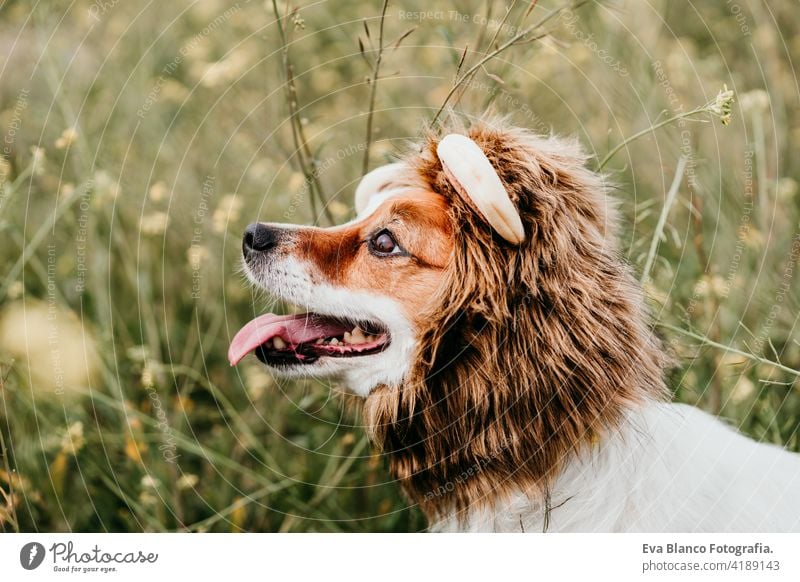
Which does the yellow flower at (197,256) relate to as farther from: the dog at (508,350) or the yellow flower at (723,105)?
the yellow flower at (723,105)

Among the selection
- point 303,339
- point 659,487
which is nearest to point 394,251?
point 303,339

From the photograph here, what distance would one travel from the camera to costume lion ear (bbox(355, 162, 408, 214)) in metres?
2.80

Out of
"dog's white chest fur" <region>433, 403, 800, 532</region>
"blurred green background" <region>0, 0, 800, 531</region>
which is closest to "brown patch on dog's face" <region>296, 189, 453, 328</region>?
"blurred green background" <region>0, 0, 800, 531</region>

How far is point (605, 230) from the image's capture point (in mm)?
2701

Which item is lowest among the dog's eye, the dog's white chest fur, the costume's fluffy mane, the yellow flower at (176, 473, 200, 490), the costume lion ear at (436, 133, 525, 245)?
the yellow flower at (176, 473, 200, 490)

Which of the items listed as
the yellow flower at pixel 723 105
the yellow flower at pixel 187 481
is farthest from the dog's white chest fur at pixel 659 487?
the yellow flower at pixel 187 481

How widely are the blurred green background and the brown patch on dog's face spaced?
672 mm

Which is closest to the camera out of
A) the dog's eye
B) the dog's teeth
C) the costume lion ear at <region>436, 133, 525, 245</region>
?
the costume lion ear at <region>436, 133, 525, 245</region>

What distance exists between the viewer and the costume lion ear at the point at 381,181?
280 cm

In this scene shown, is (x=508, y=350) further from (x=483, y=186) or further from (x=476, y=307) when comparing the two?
(x=483, y=186)

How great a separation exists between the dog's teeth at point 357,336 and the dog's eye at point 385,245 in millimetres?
290

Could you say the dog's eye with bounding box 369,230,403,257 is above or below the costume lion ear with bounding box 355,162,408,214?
below

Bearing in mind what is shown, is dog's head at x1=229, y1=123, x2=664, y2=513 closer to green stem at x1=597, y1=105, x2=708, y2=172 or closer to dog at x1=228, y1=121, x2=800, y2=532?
dog at x1=228, y1=121, x2=800, y2=532

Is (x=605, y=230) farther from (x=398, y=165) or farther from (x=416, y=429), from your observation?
(x=416, y=429)
